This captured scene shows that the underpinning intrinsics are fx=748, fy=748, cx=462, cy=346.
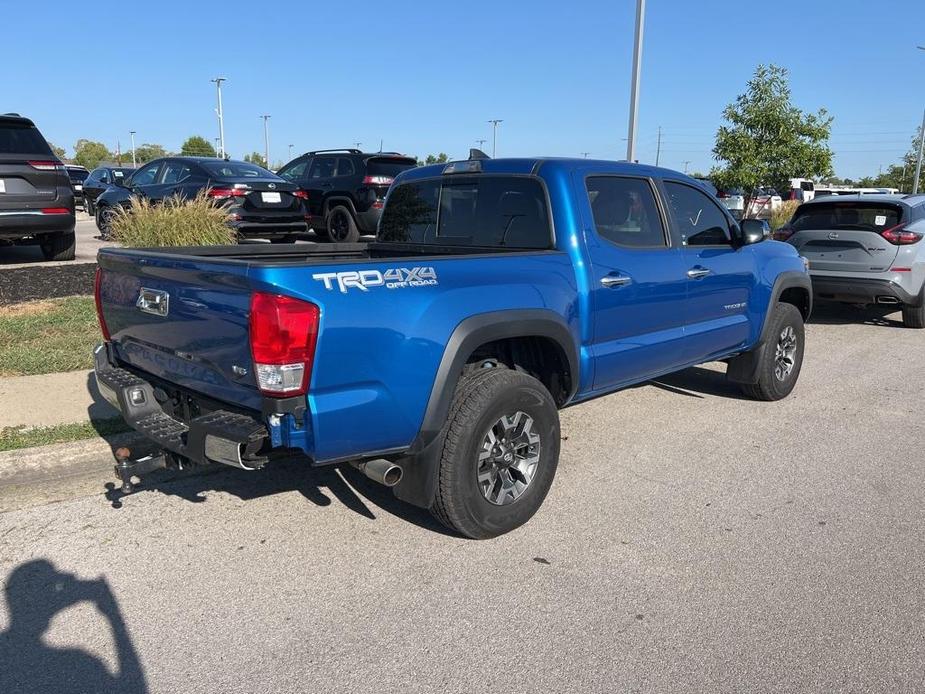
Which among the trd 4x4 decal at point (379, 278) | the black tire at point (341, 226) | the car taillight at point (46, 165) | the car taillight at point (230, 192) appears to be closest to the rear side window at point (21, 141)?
the car taillight at point (46, 165)

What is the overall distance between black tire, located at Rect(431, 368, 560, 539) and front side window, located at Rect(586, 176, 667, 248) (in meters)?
1.22

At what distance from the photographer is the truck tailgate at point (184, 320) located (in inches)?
120

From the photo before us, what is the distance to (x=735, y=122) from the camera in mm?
15492

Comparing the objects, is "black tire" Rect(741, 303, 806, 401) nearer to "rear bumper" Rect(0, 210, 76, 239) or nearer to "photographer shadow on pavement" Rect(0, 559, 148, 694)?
"photographer shadow on pavement" Rect(0, 559, 148, 694)

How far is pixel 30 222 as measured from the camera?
9398 mm

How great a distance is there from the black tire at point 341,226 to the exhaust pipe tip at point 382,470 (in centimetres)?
1036

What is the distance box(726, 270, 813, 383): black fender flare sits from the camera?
232 inches

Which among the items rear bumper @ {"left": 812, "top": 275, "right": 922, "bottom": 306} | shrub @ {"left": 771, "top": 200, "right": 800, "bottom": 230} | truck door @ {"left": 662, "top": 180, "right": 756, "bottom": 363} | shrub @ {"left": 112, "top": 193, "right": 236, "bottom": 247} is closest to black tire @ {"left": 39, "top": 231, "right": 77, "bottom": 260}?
shrub @ {"left": 112, "top": 193, "right": 236, "bottom": 247}

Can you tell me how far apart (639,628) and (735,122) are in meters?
14.6

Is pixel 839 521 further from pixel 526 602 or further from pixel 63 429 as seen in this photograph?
pixel 63 429

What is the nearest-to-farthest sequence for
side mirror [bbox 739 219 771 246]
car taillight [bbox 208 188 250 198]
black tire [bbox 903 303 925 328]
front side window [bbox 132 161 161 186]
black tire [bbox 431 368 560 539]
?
black tire [bbox 431 368 560 539] → side mirror [bbox 739 219 771 246] → black tire [bbox 903 303 925 328] → car taillight [bbox 208 188 250 198] → front side window [bbox 132 161 161 186]

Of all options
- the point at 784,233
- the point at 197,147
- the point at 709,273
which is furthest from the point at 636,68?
the point at 197,147

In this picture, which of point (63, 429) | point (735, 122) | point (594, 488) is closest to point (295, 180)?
point (735, 122)

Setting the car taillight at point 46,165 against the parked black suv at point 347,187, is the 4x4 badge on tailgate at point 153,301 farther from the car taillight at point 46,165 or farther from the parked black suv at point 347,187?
the parked black suv at point 347,187
